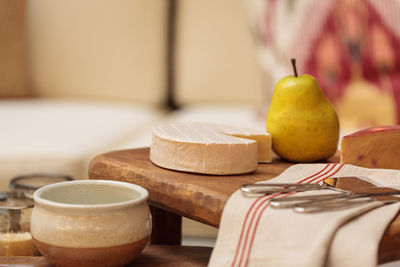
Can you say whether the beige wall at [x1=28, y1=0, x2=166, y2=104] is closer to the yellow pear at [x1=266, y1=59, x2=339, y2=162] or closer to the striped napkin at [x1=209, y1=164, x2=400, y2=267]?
the yellow pear at [x1=266, y1=59, x2=339, y2=162]

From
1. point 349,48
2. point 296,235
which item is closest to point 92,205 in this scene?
point 296,235

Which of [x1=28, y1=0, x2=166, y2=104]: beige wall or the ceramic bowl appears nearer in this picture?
the ceramic bowl

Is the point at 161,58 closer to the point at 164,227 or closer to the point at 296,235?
the point at 164,227

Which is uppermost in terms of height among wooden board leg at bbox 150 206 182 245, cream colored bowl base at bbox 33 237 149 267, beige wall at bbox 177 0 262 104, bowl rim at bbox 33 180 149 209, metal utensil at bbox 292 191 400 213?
beige wall at bbox 177 0 262 104

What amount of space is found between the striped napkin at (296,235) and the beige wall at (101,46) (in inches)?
62.2

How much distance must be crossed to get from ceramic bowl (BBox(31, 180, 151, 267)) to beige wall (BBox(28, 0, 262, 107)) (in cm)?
150

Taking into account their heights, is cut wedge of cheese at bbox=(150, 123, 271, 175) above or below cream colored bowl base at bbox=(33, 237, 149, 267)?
above

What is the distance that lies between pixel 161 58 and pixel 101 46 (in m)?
0.23

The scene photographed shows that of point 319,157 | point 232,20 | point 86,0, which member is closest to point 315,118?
point 319,157

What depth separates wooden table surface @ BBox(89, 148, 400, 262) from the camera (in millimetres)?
716

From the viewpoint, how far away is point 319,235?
0.61m

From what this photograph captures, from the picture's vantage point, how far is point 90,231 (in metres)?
0.70

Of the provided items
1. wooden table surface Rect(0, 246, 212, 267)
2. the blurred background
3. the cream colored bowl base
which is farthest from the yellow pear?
the blurred background

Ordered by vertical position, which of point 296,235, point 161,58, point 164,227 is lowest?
point 164,227
